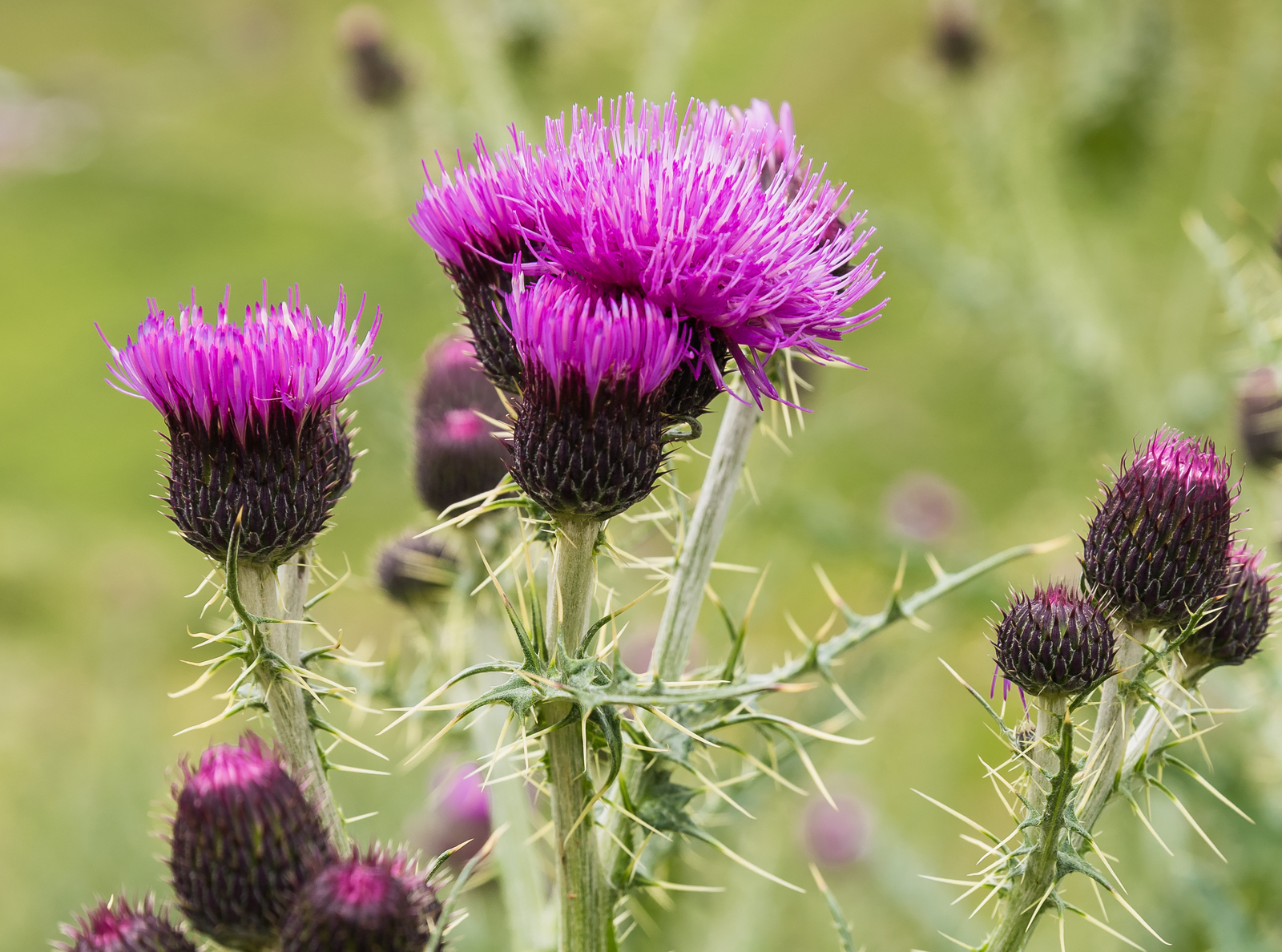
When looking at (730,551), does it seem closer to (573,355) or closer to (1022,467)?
(573,355)

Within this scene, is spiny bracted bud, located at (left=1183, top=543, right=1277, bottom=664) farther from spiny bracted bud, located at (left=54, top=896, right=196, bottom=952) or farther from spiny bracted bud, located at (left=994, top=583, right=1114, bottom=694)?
spiny bracted bud, located at (left=54, top=896, right=196, bottom=952)

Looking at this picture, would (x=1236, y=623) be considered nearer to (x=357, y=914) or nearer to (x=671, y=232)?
(x=671, y=232)

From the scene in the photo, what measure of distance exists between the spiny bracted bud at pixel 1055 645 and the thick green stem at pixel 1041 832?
0.21 feet

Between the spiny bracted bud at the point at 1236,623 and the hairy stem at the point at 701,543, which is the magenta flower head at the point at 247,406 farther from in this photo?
the spiny bracted bud at the point at 1236,623

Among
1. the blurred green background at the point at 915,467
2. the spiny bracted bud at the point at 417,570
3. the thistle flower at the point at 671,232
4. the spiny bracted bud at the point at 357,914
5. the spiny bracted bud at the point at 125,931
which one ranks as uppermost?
the blurred green background at the point at 915,467

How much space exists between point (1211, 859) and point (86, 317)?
30584 mm

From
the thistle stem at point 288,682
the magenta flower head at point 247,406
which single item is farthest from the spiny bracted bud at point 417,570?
the magenta flower head at point 247,406

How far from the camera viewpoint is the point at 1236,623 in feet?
7.04

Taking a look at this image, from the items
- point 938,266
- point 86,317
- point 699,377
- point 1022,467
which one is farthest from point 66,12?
point 699,377

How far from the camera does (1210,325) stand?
1237 centimetres

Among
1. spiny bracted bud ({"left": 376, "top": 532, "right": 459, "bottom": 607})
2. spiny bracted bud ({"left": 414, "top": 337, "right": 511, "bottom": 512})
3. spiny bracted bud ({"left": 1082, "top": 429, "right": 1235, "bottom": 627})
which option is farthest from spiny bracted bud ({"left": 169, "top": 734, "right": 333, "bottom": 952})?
spiny bracted bud ({"left": 1082, "top": 429, "right": 1235, "bottom": 627})

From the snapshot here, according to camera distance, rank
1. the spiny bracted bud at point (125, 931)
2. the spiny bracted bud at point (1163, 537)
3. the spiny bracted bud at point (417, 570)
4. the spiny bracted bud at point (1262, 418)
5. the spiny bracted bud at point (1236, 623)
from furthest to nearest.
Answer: the spiny bracted bud at point (1262, 418), the spiny bracted bud at point (417, 570), the spiny bracted bud at point (1236, 623), the spiny bracted bud at point (1163, 537), the spiny bracted bud at point (125, 931)

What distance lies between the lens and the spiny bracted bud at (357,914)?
163 cm

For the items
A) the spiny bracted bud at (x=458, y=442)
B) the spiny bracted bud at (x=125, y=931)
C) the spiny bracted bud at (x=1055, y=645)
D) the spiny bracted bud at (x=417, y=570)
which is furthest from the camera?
the spiny bracted bud at (x=417, y=570)
